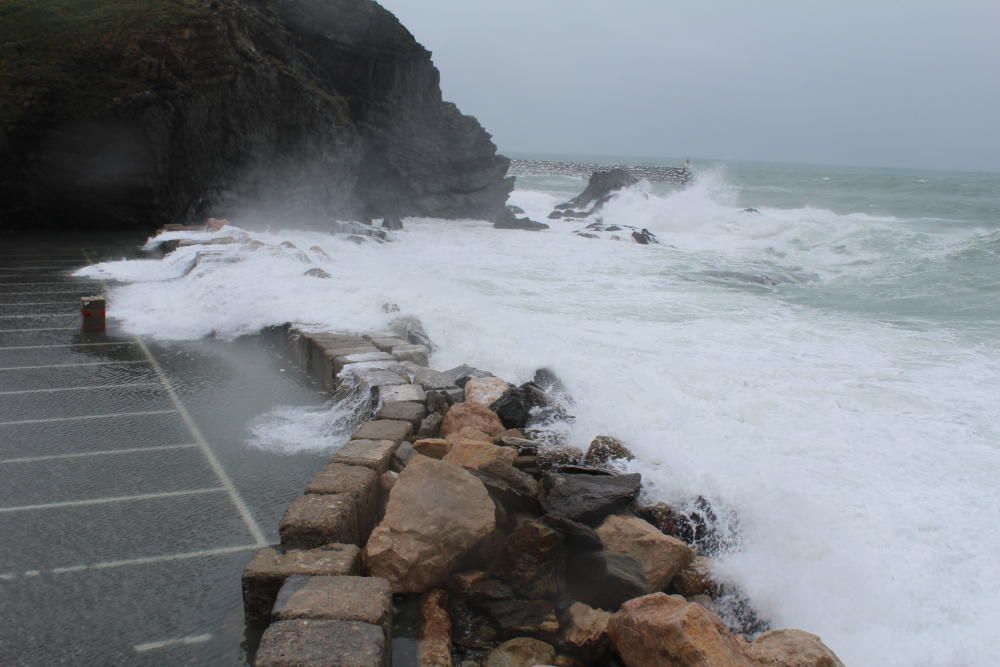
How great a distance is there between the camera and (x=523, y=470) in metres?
5.35

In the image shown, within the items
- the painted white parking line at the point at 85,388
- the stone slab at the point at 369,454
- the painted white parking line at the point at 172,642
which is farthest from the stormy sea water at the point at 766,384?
the painted white parking line at the point at 172,642

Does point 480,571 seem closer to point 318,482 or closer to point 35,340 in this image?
point 318,482

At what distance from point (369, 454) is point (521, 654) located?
187 cm

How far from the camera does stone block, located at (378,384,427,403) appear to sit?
21.4ft

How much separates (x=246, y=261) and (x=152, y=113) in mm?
11462

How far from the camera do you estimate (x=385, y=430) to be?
5676 mm

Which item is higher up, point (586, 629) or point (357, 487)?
point (357, 487)

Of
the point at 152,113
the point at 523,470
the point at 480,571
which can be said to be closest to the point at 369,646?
the point at 480,571

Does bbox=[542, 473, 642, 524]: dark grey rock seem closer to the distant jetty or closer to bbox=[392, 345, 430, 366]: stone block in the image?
bbox=[392, 345, 430, 366]: stone block

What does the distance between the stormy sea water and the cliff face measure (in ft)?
12.2

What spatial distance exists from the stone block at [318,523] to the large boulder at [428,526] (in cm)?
18

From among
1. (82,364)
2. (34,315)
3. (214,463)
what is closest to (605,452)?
(214,463)

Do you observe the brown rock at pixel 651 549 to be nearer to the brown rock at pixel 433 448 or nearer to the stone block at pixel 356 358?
the brown rock at pixel 433 448

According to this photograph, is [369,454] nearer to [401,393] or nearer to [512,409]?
[401,393]
